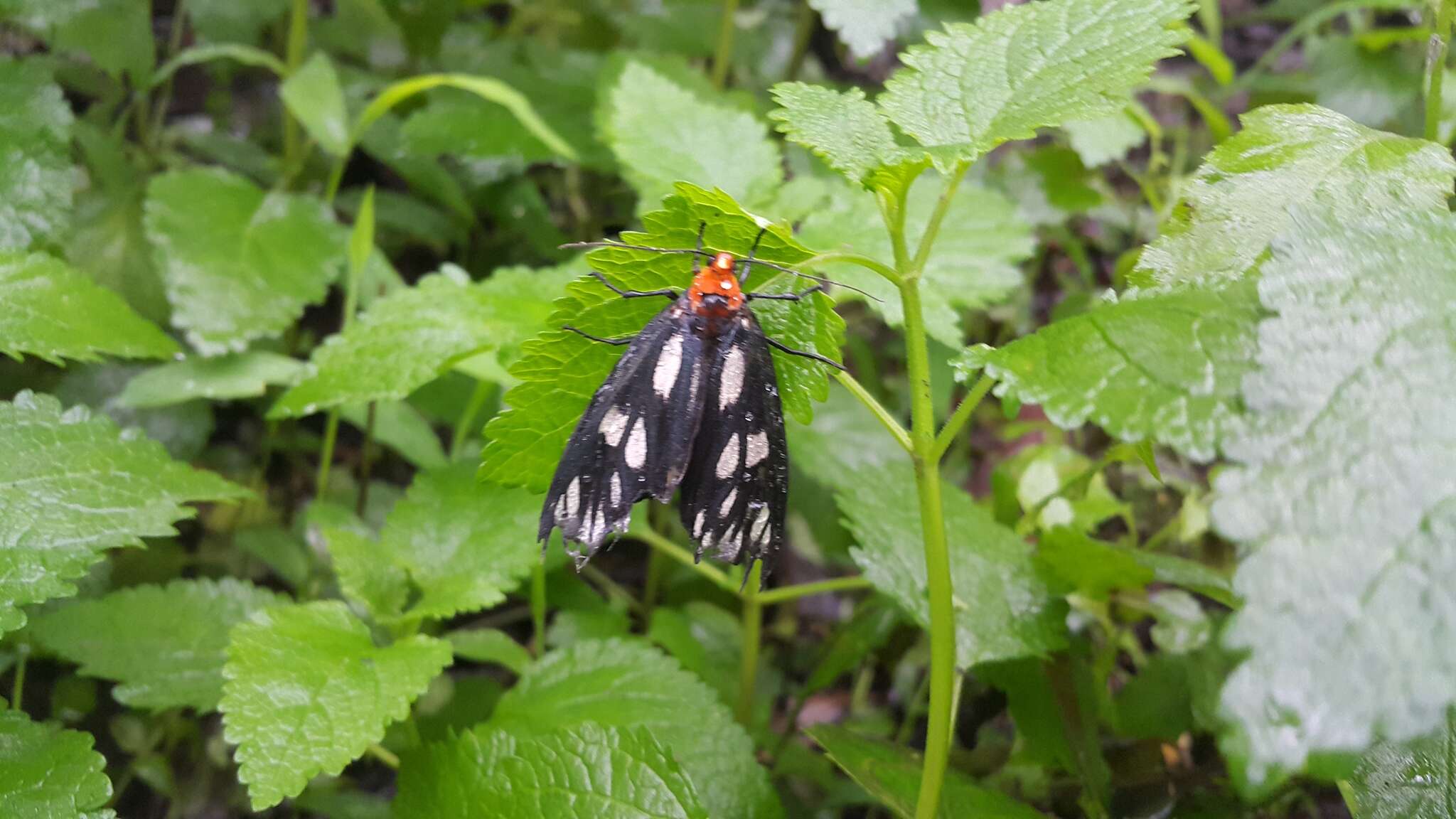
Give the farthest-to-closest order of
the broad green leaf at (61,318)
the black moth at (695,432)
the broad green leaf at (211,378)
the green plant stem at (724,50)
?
the green plant stem at (724,50) < the broad green leaf at (211,378) < the broad green leaf at (61,318) < the black moth at (695,432)

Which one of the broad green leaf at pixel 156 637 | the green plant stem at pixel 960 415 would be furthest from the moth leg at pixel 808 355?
the broad green leaf at pixel 156 637

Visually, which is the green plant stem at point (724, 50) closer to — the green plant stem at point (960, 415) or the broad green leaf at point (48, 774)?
the green plant stem at point (960, 415)

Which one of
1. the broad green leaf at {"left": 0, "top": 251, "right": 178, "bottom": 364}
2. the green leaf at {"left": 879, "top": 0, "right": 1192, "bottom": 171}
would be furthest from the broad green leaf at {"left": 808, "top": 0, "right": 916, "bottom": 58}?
the broad green leaf at {"left": 0, "top": 251, "right": 178, "bottom": 364}

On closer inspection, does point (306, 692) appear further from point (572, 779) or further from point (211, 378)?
point (211, 378)

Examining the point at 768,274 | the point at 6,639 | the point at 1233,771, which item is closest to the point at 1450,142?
the point at 768,274

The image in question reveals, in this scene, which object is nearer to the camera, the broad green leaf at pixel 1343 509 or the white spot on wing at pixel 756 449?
the broad green leaf at pixel 1343 509

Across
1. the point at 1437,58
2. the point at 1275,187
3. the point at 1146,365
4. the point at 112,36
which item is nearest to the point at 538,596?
the point at 1146,365

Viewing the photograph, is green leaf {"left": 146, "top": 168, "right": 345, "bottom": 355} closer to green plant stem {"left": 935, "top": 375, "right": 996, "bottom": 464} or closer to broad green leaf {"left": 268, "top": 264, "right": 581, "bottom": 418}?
broad green leaf {"left": 268, "top": 264, "right": 581, "bottom": 418}
